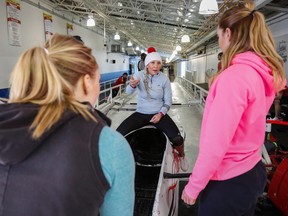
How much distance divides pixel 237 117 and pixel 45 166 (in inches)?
33.3

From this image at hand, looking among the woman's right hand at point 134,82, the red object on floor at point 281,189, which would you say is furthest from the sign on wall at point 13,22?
the red object on floor at point 281,189

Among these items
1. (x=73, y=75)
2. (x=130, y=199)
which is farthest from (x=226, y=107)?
(x=73, y=75)

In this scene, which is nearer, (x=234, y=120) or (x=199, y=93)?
(x=234, y=120)

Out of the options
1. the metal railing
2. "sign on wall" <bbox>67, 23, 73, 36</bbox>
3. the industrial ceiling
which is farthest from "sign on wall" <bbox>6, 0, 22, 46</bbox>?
the metal railing

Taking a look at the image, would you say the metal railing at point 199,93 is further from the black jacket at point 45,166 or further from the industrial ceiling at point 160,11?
the black jacket at point 45,166

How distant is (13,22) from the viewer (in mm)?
7332

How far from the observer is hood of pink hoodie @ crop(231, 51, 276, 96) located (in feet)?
4.10

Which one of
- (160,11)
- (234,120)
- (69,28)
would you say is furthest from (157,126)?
(69,28)

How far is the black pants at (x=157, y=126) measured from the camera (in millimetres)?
2879

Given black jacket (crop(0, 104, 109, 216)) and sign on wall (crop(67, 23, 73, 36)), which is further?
sign on wall (crop(67, 23, 73, 36))

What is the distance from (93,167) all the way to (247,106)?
31.5 inches

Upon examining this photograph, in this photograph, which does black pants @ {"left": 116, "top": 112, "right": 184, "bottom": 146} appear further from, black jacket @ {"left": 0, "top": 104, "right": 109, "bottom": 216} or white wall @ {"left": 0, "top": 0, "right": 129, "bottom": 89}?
white wall @ {"left": 0, "top": 0, "right": 129, "bottom": 89}

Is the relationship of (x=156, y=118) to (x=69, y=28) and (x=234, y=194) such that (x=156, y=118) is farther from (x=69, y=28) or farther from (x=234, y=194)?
(x=69, y=28)

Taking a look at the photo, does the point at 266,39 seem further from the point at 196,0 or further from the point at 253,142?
the point at 196,0
